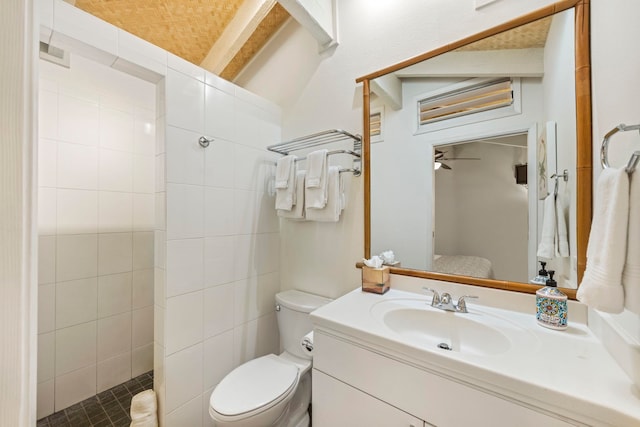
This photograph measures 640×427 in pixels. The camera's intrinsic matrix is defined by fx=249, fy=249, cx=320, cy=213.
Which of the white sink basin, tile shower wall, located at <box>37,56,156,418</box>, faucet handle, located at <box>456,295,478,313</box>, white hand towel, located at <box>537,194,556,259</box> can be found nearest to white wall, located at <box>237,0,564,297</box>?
the white sink basin

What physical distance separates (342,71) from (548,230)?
132cm

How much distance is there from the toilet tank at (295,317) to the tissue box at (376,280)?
0.38m

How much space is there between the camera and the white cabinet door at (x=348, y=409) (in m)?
0.76

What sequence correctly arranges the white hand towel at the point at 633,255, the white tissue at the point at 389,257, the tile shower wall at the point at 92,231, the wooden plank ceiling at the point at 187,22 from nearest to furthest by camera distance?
the white hand towel at the point at 633,255 → the white tissue at the point at 389,257 → the tile shower wall at the point at 92,231 → the wooden plank ceiling at the point at 187,22

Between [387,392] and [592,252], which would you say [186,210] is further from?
[592,252]

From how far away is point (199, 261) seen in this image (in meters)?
1.36

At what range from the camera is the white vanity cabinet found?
0.62m

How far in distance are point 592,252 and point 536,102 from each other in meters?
0.69

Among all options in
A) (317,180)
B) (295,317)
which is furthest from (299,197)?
(295,317)

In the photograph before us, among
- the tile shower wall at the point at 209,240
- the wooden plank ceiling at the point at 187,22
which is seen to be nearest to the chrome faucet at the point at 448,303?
the tile shower wall at the point at 209,240

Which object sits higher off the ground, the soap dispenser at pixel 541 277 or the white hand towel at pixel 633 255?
the white hand towel at pixel 633 255

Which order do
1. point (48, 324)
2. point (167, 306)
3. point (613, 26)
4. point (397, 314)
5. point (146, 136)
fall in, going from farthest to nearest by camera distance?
point (146, 136)
point (48, 324)
point (167, 306)
point (397, 314)
point (613, 26)

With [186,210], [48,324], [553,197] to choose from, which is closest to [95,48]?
[186,210]

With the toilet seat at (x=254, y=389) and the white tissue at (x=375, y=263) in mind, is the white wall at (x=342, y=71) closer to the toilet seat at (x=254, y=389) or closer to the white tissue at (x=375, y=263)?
the white tissue at (x=375, y=263)
